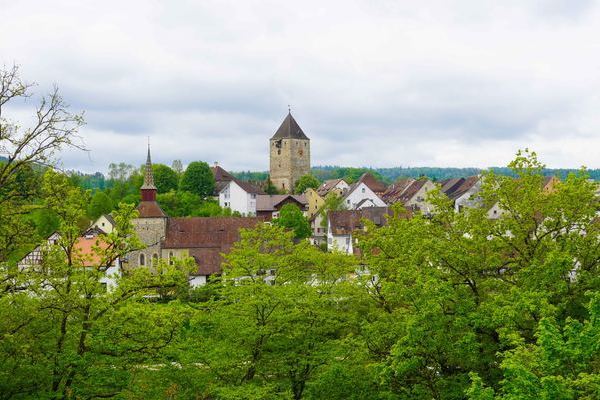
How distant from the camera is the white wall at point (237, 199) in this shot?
354 feet

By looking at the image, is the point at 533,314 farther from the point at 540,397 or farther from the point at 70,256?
the point at 70,256

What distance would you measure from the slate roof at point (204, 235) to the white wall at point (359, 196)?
44.6 m

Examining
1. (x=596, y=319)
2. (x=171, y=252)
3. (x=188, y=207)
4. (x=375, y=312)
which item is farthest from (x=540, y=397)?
(x=188, y=207)

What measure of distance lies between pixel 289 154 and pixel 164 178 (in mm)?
29806

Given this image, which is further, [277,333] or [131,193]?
[131,193]

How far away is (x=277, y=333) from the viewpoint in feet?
79.0

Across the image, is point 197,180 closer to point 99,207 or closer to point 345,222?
point 99,207

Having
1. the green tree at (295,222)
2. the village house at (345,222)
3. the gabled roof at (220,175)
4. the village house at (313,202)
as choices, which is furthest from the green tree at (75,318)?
the gabled roof at (220,175)

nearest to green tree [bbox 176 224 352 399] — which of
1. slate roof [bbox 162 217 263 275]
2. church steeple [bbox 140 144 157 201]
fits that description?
slate roof [bbox 162 217 263 275]

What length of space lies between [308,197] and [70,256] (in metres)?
96.6

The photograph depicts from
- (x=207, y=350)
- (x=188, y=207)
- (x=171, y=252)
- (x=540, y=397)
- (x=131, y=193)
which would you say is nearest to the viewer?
(x=540, y=397)

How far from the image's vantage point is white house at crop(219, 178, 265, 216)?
354 feet

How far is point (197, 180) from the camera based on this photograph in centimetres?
11288

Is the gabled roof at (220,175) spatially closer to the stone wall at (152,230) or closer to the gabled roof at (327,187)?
the gabled roof at (327,187)
